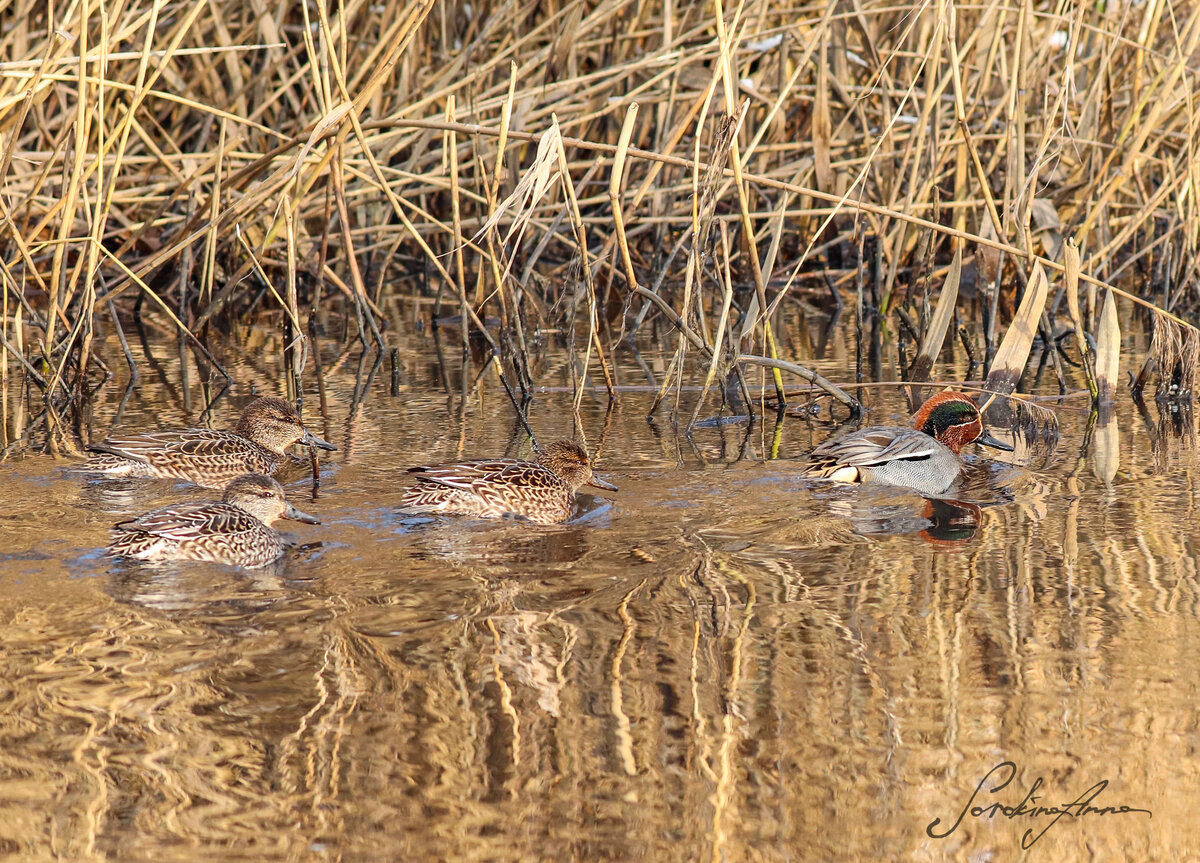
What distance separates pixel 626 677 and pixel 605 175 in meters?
8.51

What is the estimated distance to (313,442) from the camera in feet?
24.0

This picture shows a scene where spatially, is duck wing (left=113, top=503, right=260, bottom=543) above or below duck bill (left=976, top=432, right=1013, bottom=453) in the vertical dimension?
above

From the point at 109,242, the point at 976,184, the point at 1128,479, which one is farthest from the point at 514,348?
the point at 109,242

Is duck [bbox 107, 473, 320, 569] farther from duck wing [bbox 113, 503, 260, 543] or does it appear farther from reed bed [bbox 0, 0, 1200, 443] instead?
reed bed [bbox 0, 0, 1200, 443]

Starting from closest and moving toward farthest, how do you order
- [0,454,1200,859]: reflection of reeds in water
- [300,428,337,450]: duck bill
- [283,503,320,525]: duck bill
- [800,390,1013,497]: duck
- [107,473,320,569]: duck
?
1. [0,454,1200,859]: reflection of reeds in water
2. [107,473,320,569]: duck
3. [283,503,320,525]: duck bill
4. [800,390,1013,497]: duck
5. [300,428,337,450]: duck bill

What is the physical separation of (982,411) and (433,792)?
15.9ft

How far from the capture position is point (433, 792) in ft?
11.6

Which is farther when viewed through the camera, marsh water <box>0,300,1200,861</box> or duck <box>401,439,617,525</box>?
duck <box>401,439,617,525</box>

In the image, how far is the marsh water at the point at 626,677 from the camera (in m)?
3.42

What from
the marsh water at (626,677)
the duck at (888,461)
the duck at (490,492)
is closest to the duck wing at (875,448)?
the duck at (888,461)

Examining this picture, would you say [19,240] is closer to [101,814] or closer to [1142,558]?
[101,814]

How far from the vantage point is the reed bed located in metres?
7.47
